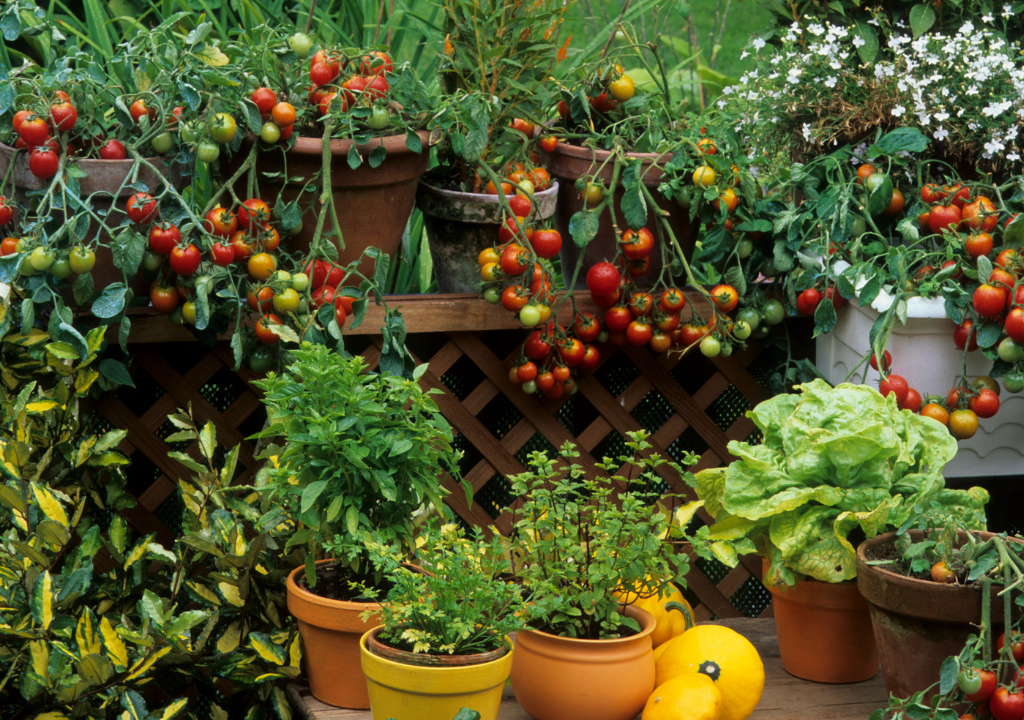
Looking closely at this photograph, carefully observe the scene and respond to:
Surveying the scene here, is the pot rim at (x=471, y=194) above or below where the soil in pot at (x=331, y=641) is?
above

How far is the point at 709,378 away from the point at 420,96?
756 millimetres

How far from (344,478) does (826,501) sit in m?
0.65

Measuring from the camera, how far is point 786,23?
2084mm

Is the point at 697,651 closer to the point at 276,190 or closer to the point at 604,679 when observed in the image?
the point at 604,679

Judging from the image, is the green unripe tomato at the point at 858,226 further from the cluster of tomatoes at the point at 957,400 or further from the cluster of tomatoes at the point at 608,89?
the cluster of tomatoes at the point at 608,89

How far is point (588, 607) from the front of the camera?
4.24 ft

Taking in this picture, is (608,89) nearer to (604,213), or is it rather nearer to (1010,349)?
(604,213)

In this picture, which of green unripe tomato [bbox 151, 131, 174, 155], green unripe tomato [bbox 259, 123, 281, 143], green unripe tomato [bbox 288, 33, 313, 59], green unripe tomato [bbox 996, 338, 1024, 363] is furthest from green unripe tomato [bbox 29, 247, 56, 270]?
green unripe tomato [bbox 996, 338, 1024, 363]

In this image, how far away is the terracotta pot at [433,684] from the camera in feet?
3.88

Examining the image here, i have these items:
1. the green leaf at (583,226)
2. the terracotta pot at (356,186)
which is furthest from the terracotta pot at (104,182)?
the green leaf at (583,226)

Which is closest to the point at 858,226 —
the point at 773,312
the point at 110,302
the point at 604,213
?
the point at 773,312

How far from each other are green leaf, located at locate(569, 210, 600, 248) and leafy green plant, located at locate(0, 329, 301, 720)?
653 millimetres

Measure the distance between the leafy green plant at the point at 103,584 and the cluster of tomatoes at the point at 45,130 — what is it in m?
0.25

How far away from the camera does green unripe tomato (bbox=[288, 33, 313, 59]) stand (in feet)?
5.36
